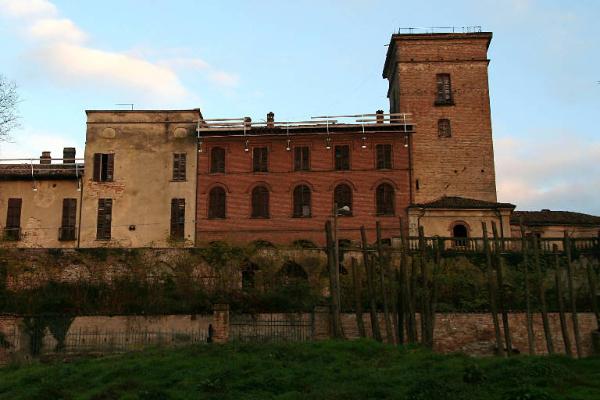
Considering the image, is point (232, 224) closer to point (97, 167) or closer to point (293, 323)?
point (97, 167)

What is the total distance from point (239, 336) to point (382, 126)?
18.6m

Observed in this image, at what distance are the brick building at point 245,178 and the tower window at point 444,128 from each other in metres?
0.07

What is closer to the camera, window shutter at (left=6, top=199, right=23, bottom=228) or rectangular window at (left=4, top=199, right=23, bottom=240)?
rectangular window at (left=4, top=199, right=23, bottom=240)

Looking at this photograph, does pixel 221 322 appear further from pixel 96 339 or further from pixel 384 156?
pixel 384 156

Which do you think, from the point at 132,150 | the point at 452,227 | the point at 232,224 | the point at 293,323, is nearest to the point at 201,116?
the point at 132,150

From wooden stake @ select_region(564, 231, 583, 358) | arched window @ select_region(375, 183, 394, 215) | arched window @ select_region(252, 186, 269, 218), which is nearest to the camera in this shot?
wooden stake @ select_region(564, 231, 583, 358)

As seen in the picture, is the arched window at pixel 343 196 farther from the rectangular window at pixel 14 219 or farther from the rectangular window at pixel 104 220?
the rectangular window at pixel 14 219

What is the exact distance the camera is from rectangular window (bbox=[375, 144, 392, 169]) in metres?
39.7

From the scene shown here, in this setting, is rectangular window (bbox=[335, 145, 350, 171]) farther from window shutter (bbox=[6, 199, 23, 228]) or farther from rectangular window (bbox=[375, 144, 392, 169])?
window shutter (bbox=[6, 199, 23, 228])

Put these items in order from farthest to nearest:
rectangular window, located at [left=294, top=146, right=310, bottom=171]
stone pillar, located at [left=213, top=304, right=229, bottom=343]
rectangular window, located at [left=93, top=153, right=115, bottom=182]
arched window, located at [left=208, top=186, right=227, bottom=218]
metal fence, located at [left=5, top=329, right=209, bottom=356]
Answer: rectangular window, located at [left=93, top=153, right=115, bottom=182] < rectangular window, located at [left=294, top=146, right=310, bottom=171] < arched window, located at [left=208, top=186, right=227, bottom=218] < metal fence, located at [left=5, top=329, right=209, bottom=356] < stone pillar, located at [left=213, top=304, right=229, bottom=343]

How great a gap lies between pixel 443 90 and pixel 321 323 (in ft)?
68.4

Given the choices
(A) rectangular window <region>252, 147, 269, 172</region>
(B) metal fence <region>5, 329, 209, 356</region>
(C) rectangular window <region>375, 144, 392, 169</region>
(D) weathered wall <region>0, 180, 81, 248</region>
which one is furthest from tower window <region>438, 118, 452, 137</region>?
(D) weathered wall <region>0, 180, 81, 248</region>

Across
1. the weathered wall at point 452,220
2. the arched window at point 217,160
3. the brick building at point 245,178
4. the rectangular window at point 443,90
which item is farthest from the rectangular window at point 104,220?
the rectangular window at point 443,90

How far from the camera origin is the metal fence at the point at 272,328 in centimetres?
2562
